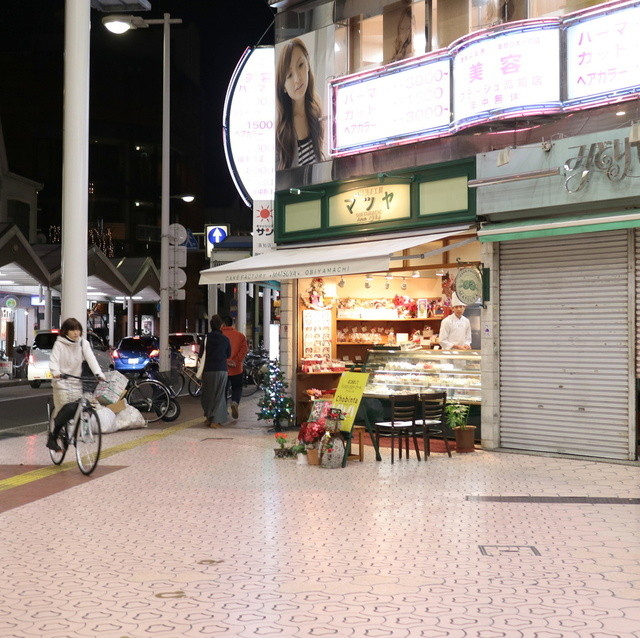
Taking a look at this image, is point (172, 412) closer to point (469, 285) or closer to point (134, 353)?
point (469, 285)

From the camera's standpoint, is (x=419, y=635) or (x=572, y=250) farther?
(x=572, y=250)

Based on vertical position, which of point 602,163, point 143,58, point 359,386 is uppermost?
point 143,58

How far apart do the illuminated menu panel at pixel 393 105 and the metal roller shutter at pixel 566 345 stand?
243cm

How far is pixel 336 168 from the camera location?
53.4 feet

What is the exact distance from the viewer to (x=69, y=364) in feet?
39.7

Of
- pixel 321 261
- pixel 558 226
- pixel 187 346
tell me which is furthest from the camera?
pixel 187 346

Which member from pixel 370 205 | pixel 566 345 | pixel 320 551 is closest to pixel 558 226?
pixel 566 345

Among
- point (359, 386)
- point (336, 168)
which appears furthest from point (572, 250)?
point (336, 168)

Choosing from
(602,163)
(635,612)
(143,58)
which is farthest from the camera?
(143,58)

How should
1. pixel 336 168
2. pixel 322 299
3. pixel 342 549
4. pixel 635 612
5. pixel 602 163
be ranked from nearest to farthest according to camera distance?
pixel 635 612 < pixel 342 549 < pixel 602 163 < pixel 336 168 < pixel 322 299

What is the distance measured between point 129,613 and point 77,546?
2.07 meters

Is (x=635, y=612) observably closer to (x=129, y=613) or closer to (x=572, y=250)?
(x=129, y=613)

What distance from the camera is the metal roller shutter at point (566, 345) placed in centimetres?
1241

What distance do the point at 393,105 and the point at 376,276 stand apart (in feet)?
15.1
